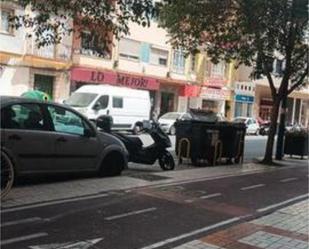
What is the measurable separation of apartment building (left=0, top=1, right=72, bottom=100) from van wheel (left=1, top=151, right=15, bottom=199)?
2002 centimetres

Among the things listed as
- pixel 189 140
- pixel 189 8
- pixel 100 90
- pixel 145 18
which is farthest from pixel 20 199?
pixel 100 90

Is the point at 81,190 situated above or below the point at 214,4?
below

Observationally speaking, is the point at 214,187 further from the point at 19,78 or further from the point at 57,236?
the point at 19,78

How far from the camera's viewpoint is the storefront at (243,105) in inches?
1973

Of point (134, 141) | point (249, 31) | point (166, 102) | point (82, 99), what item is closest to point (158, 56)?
point (166, 102)

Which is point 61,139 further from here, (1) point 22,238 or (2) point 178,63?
(2) point 178,63

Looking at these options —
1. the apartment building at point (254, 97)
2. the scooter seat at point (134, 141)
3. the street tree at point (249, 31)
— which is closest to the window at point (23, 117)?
the scooter seat at point (134, 141)

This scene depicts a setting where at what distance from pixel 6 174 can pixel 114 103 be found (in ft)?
66.3

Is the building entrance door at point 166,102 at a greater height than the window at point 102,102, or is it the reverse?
the building entrance door at point 166,102

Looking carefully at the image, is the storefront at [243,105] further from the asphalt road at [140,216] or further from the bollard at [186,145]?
the asphalt road at [140,216]

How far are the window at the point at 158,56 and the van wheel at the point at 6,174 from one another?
3088 cm

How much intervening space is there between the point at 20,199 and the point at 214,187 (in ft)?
Result: 13.5

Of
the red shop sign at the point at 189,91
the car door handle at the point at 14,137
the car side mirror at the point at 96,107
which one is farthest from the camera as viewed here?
the red shop sign at the point at 189,91

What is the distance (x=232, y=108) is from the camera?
49844 mm
